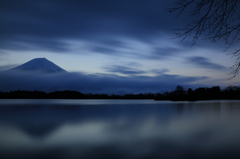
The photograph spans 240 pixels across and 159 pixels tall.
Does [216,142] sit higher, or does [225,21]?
[225,21]

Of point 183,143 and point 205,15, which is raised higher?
point 205,15

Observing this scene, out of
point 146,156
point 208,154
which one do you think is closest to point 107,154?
point 146,156

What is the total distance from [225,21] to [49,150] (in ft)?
24.6

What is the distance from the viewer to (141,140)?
10055mm

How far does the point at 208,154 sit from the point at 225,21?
561 cm

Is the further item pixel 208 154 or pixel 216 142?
pixel 216 142

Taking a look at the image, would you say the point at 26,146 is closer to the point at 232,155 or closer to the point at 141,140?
the point at 141,140

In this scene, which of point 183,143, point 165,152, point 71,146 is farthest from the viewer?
point 183,143

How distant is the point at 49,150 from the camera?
26.5ft

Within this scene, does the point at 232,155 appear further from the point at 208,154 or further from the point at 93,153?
the point at 93,153

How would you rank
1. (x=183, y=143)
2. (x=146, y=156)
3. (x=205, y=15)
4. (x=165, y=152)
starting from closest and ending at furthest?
1. (x=205, y=15)
2. (x=146, y=156)
3. (x=165, y=152)
4. (x=183, y=143)

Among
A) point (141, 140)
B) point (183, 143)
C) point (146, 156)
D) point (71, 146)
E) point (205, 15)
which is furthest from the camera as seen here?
point (141, 140)

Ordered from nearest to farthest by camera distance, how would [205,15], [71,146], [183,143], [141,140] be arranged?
[205,15], [71,146], [183,143], [141,140]

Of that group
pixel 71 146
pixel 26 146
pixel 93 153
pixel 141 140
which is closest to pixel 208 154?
pixel 141 140
